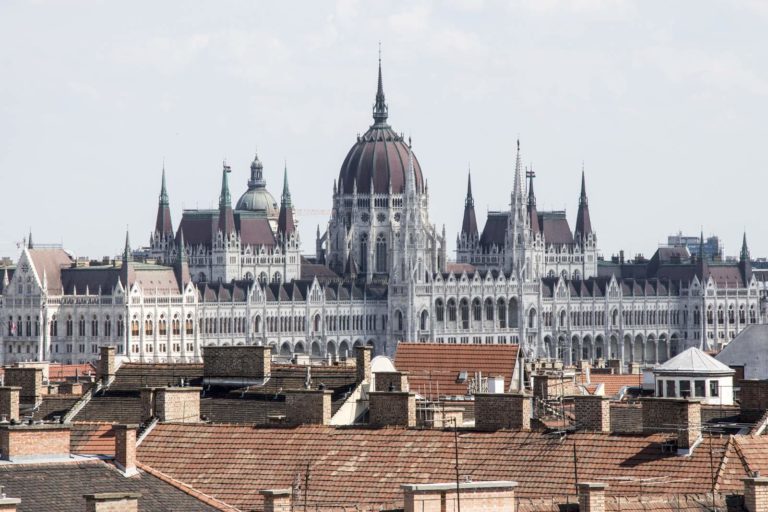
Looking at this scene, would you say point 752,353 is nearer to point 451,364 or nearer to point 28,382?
point 451,364

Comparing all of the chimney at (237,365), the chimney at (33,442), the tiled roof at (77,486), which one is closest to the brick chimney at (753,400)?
the chimney at (237,365)

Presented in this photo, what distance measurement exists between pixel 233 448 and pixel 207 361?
10.0 meters

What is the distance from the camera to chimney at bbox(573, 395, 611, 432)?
38781 millimetres

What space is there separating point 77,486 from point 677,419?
9661 mm

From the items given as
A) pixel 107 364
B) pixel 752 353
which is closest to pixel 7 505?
pixel 107 364

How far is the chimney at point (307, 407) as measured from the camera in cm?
4041

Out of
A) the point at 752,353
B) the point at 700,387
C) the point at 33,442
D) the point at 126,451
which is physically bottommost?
the point at 126,451

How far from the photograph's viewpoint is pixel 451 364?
5881cm

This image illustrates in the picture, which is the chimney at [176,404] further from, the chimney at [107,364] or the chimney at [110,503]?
the chimney at [110,503]

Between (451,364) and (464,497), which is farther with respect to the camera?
(451,364)

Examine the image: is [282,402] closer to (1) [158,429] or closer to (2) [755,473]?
(1) [158,429]

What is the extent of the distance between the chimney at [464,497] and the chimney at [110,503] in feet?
9.54

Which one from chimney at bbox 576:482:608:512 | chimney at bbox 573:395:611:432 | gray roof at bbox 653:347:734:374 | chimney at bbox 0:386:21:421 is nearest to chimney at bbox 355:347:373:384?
chimney at bbox 0:386:21:421

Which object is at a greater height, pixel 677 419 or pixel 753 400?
pixel 753 400
